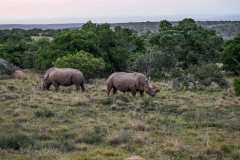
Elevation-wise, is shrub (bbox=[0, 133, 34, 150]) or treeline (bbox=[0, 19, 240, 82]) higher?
shrub (bbox=[0, 133, 34, 150])

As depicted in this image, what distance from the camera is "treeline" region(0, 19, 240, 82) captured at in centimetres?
4158

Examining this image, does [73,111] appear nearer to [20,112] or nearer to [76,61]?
[20,112]

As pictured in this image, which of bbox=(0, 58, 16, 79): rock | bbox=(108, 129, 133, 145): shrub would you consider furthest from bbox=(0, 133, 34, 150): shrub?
bbox=(0, 58, 16, 79): rock

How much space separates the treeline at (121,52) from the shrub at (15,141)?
2439 centimetres

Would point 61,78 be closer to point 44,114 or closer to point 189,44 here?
point 44,114

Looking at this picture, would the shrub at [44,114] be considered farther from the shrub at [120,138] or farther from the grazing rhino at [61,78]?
the grazing rhino at [61,78]

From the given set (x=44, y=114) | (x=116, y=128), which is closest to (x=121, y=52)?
(x=44, y=114)

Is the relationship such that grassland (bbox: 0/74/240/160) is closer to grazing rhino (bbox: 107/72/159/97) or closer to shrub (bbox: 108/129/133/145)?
shrub (bbox: 108/129/133/145)

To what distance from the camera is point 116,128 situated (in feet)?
51.8

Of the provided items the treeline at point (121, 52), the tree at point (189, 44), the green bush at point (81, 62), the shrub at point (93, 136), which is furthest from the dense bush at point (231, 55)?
the shrub at point (93, 136)

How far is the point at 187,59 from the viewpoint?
52.6 m

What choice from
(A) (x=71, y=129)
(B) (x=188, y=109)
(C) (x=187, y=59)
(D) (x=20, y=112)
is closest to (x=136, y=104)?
(B) (x=188, y=109)

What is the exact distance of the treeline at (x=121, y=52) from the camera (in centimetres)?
4158

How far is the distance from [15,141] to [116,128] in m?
3.94
